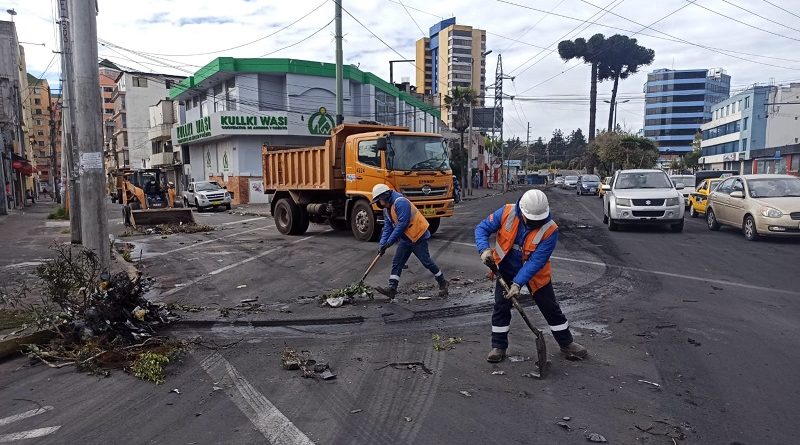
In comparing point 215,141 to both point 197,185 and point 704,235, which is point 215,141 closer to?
point 197,185

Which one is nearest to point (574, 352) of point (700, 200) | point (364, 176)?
point (364, 176)

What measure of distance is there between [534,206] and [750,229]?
10.8 meters

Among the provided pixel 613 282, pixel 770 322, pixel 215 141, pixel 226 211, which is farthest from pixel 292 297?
pixel 215 141

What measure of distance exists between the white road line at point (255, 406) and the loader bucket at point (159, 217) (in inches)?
570

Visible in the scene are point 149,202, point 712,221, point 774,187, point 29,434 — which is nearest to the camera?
point 29,434

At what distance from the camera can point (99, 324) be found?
5500 millimetres

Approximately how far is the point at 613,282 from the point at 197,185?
25.4 metres

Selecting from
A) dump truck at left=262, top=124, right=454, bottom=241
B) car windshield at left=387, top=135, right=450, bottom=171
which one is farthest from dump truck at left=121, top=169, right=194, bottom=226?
car windshield at left=387, top=135, right=450, bottom=171

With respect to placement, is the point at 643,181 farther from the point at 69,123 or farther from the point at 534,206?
the point at 69,123

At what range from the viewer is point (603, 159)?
162ft

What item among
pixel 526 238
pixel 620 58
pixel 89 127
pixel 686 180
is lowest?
pixel 526 238

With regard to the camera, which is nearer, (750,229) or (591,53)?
(750,229)

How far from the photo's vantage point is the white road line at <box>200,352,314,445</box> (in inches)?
141

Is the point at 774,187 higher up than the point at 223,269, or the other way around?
the point at 774,187
